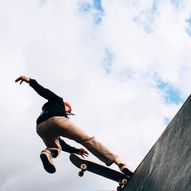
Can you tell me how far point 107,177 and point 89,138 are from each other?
3.25 feet

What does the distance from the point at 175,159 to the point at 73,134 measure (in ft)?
13.4

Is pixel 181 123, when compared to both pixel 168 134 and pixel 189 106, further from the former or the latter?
pixel 168 134

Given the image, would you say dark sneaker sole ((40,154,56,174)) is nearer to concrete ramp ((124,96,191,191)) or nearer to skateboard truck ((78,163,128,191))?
skateboard truck ((78,163,128,191))

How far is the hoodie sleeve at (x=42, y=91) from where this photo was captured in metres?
8.38

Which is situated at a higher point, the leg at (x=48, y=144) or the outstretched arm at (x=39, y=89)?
the outstretched arm at (x=39, y=89)

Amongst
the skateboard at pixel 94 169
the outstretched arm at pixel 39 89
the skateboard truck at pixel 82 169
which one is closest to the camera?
the outstretched arm at pixel 39 89

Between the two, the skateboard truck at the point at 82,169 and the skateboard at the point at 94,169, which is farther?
the skateboard truck at the point at 82,169

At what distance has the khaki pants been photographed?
819cm

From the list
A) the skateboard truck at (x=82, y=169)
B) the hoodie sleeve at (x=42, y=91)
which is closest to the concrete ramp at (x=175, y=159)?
the skateboard truck at (x=82, y=169)

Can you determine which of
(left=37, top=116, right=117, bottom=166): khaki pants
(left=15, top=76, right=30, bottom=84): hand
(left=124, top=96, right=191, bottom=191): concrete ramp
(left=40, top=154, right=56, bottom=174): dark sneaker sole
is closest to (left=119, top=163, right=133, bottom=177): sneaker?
(left=37, top=116, right=117, bottom=166): khaki pants

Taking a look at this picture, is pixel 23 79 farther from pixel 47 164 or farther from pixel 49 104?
pixel 47 164

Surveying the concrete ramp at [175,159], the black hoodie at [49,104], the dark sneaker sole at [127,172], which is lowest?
the concrete ramp at [175,159]

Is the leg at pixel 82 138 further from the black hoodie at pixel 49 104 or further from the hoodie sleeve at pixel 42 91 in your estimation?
the hoodie sleeve at pixel 42 91

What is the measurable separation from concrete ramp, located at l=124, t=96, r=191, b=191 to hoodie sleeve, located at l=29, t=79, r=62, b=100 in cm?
303
